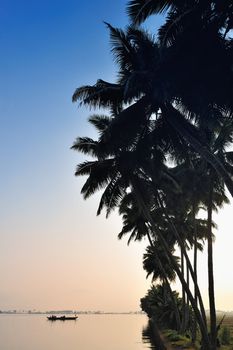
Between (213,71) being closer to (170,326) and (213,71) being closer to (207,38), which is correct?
(207,38)

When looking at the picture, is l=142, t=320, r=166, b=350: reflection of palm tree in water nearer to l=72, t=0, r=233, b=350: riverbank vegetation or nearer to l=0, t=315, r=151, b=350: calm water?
l=0, t=315, r=151, b=350: calm water

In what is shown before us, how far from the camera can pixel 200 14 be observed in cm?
1706

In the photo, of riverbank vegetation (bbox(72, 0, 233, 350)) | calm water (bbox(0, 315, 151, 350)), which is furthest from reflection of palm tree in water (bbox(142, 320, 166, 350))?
riverbank vegetation (bbox(72, 0, 233, 350))

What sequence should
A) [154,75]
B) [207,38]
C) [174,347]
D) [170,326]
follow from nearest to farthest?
[207,38] < [154,75] < [174,347] < [170,326]

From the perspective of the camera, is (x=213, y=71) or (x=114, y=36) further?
(x=114, y=36)

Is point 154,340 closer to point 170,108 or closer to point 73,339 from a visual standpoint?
Answer: point 73,339

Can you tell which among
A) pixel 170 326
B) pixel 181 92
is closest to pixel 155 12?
pixel 181 92

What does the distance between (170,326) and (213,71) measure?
1527 inches

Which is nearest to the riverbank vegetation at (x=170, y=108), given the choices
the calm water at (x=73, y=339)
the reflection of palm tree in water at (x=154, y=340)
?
the reflection of palm tree in water at (x=154, y=340)

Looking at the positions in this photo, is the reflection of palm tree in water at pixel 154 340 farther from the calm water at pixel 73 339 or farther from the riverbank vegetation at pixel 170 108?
the riverbank vegetation at pixel 170 108

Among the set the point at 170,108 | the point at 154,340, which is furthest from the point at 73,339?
the point at 170,108

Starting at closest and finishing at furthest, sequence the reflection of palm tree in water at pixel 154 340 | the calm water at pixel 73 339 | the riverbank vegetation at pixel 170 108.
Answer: the riverbank vegetation at pixel 170 108 < the reflection of palm tree in water at pixel 154 340 < the calm water at pixel 73 339

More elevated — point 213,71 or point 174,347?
point 213,71

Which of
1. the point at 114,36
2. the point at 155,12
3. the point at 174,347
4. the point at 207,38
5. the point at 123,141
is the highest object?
the point at 114,36
